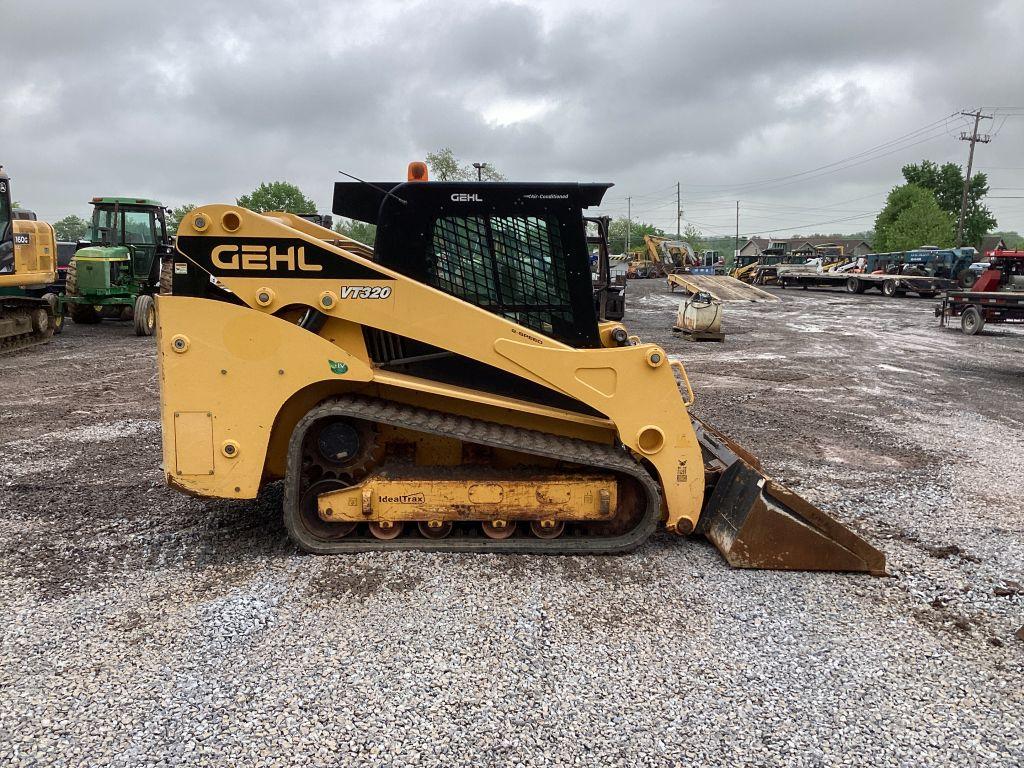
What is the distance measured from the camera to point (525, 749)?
2623 millimetres

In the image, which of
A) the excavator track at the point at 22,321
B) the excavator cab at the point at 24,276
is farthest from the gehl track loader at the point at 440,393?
the excavator track at the point at 22,321

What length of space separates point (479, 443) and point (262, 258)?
5.44ft

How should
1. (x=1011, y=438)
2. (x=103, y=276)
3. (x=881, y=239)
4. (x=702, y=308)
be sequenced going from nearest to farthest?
(x=1011, y=438), (x=103, y=276), (x=702, y=308), (x=881, y=239)

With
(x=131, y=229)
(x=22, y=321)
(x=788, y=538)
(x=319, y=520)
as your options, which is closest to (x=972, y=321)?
(x=788, y=538)

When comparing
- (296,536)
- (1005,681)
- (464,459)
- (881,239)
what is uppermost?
(881,239)

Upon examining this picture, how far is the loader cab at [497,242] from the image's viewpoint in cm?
407

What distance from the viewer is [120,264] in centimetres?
1571

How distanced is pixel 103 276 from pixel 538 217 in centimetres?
1460

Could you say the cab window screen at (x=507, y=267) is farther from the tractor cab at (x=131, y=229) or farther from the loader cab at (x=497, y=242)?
the tractor cab at (x=131, y=229)

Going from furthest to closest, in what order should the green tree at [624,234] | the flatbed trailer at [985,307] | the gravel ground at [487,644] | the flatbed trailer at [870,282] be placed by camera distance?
the green tree at [624,234]
the flatbed trailer at [870,282]
the flatbed trailer at [985,307]
the gravel ground at [487,644]

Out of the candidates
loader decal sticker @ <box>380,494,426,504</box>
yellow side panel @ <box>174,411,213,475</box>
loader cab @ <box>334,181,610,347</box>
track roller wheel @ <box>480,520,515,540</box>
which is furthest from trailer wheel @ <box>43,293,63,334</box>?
track roller wheel @ <box>480,520,515,540</box>

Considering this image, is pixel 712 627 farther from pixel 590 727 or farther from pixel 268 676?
pixel 268 676

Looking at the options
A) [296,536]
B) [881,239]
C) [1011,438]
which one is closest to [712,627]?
[296,536]

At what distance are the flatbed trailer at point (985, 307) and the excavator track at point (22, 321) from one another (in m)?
21.6
